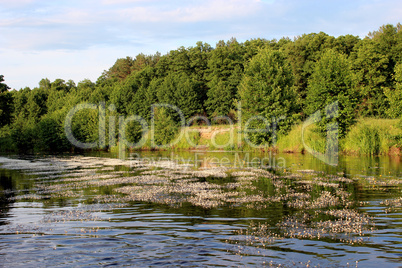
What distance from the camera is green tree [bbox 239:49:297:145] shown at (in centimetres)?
6681

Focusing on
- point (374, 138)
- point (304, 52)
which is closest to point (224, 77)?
point (304, 52)

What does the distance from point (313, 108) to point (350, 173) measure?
1205 inches

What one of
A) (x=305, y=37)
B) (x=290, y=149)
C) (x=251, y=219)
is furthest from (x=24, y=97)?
(x=251, y=219)

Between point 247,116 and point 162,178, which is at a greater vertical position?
point 247,116

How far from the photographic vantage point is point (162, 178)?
29656 mm

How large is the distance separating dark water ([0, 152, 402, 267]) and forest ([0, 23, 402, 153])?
107 ft

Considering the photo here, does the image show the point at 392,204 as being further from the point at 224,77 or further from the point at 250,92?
the point at 224,77

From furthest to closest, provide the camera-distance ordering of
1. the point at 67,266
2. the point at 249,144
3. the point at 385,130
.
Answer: the point at 249,144
the point at 385,130
the point at 67,266

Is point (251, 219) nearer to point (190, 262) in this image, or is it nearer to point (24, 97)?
point (190, 262)

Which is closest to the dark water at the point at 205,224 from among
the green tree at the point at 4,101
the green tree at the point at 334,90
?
the green tree at the point at 334,90

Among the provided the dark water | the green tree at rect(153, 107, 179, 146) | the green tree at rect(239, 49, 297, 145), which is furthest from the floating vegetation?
the green tree at rect(153, 107, 179, 146)

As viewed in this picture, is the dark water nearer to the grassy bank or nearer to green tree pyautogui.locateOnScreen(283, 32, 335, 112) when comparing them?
the grassy bank

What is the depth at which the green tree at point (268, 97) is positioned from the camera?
66.8 meters

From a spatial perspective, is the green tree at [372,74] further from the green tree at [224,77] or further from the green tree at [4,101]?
the green tree at [4,101]
